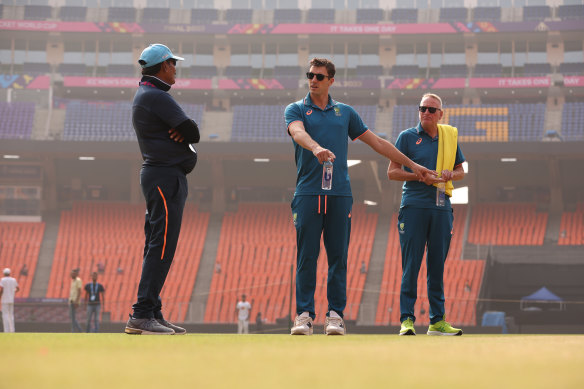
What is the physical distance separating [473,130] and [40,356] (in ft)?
95.4

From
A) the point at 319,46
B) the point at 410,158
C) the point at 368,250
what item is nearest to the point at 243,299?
the point at 368,250

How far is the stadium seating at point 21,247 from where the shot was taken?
82.5 ft

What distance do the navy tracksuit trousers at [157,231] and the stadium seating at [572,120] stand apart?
26.9 m

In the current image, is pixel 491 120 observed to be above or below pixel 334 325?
above

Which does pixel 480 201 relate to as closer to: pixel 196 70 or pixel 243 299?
pixel 243 299

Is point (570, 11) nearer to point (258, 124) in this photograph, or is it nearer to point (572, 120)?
point (572, 120)

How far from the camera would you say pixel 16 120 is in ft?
104

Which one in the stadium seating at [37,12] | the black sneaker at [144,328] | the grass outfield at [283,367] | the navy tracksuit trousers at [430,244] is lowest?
the black sneaker at [144,328]

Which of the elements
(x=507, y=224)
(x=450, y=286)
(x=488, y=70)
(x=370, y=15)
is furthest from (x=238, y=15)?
(x=450, y=286)

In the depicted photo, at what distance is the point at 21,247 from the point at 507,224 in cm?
1801

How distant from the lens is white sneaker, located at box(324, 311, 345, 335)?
5.21 metres

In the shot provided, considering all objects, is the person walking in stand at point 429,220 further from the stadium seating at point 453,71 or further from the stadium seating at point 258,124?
the stadium seating at point 453,71

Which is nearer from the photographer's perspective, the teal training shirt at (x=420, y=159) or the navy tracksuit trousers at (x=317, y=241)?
the navy tracksuit trousers at (x=317, y=241)

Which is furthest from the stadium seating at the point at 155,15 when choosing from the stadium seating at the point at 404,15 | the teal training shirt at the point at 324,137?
the teal training shirt at the point at 324,137
